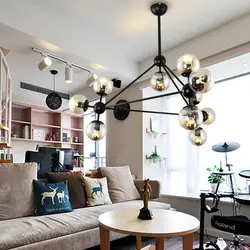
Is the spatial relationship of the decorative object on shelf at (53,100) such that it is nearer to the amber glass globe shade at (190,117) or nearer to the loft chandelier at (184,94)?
the loft chandelier at (184,94)

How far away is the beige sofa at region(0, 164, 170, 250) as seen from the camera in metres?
2.13

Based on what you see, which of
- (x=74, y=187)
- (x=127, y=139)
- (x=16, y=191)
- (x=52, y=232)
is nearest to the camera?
(x=52, y=232)

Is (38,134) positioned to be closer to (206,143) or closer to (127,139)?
(127,139)

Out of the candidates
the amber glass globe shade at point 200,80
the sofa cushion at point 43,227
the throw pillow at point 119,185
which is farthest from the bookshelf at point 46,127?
the amber glass globe shade at point 200,80

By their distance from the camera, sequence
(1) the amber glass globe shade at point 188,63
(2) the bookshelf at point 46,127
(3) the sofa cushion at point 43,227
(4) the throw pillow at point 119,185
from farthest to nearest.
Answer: (2) the bookshelf at point 46,127, (4) the throw pillow at point 119,185, (1) the amber glass globe shade at point 188,63, (3) the sofa cushion at point 43,227

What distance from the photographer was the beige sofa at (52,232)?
6.98 ft

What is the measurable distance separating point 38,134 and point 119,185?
3545 mm

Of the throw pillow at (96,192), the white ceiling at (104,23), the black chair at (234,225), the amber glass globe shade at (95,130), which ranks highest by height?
the white ceiling at (104,23)

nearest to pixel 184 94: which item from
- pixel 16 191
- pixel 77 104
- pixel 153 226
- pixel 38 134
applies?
pixel 77 104

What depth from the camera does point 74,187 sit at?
10.7ft

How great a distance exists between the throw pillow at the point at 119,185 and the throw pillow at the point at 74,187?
0.49 meters

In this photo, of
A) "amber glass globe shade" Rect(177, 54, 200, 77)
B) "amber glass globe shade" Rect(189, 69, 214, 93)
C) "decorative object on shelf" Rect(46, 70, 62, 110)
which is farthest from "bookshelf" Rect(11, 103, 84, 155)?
"amber glass globe shade" Rect(189, 69, 214, 93)

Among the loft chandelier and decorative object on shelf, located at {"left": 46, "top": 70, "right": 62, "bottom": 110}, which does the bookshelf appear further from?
the loft chandelier

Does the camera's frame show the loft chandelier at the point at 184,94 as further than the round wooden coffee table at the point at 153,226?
Yes
